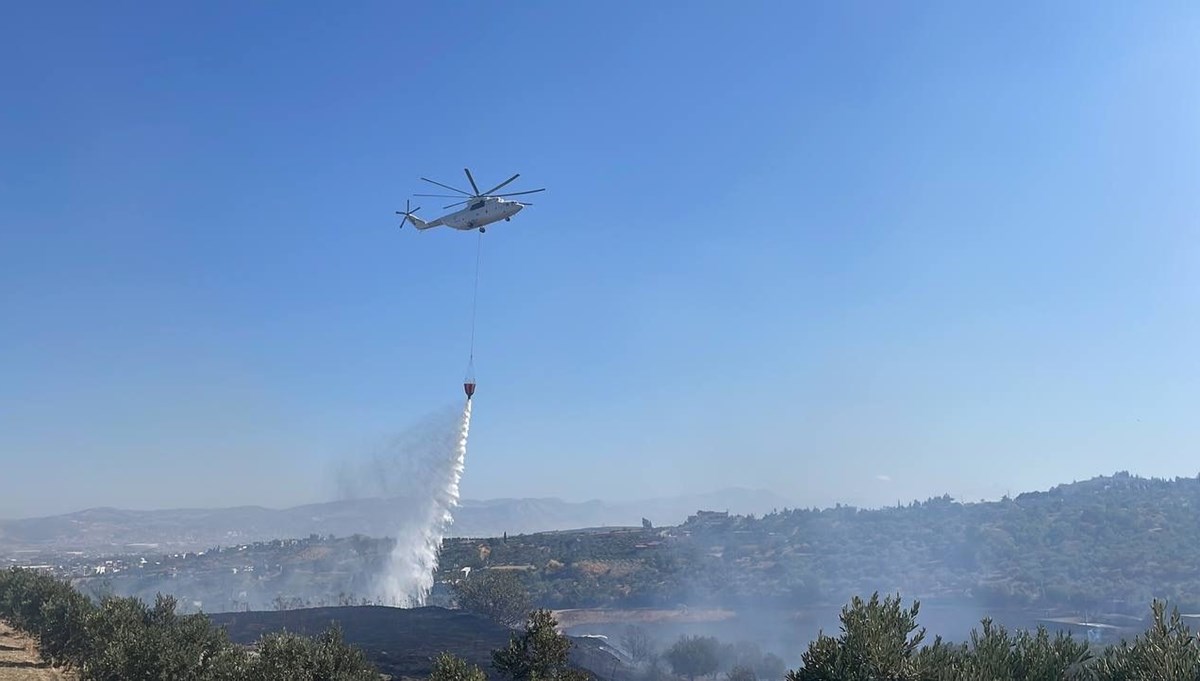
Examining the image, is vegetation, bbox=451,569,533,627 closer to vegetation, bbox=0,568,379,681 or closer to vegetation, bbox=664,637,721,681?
vegetation, bbox=664,637,721,681

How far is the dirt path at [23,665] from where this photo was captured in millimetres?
45750

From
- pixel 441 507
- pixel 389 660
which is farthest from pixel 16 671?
pixel 441 507

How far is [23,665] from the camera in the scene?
4981 centimetres

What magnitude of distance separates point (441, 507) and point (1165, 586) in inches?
6432

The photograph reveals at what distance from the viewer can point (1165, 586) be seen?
585ft

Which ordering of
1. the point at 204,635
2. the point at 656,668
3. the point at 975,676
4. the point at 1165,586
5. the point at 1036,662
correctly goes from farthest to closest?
the point at 1165,586 → the point at 656,668 → the point at 204,635 → the point at 1036,662 → the point at 975,676

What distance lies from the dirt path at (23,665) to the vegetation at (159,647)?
1.00 m

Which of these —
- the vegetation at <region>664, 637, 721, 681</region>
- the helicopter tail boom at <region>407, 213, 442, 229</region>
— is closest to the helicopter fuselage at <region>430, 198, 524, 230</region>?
the helicopter tail boom at <region>407, 213, 442, 229</region>

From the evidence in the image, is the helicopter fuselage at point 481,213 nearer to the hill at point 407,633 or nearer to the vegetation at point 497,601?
the hill at point 407,633

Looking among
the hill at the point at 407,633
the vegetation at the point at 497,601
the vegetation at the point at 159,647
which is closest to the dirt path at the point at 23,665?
the vegetation at the point at 159,647

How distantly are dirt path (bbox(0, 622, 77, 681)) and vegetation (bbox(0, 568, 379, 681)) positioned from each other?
100cm

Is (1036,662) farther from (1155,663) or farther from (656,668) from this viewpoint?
(656,668)

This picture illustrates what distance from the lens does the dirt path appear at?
45.8m

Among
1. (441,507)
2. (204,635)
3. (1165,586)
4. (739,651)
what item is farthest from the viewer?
(1165,586)
